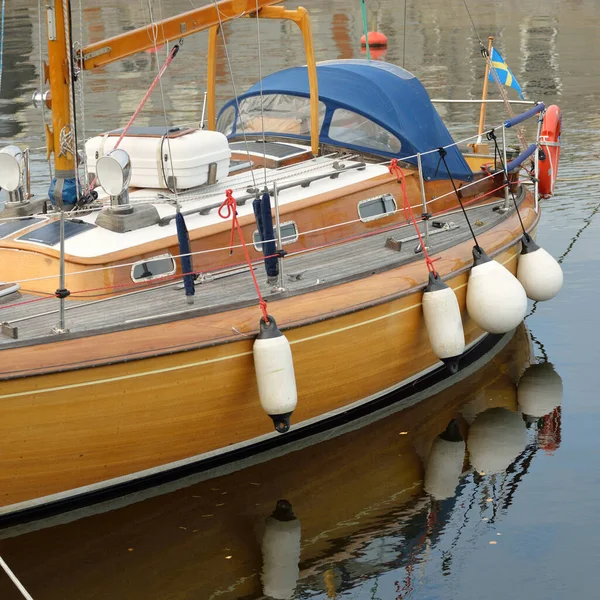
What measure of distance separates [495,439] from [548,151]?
449 cm

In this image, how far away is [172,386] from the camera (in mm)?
8312

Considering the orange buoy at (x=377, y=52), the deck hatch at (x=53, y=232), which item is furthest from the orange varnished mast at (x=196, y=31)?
the orange buoy at (x=377, y=52)

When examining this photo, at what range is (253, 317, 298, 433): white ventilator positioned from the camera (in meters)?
8.45

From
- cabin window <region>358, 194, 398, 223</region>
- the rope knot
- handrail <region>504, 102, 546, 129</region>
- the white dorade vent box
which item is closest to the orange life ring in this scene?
handrail <region>504, 102, 546, 129</region>

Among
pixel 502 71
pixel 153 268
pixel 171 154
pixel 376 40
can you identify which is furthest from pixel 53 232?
pixel 376 40

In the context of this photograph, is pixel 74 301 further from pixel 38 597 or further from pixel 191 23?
pixel 191 23

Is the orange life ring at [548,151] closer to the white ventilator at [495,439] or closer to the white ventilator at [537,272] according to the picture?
the white ventilator at [537,272]

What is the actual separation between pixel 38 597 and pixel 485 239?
223 inches

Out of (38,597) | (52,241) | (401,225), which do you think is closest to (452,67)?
(401,225)

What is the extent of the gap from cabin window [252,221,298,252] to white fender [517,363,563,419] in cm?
275

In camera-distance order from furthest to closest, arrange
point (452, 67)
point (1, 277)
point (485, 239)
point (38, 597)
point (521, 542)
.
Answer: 1. point (452, 67)
2. point (485, 239)
3. point (1, 277)
4. point (521, 542)
5. point (38, 597)

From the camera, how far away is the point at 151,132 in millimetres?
10367

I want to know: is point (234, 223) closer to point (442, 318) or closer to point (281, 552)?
point (442, 318)

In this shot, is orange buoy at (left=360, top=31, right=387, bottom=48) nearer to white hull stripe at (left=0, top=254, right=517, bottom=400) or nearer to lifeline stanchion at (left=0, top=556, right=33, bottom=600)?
white hull stripe at (left=0, top=254, right=517, bottom=400)
